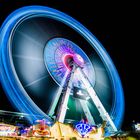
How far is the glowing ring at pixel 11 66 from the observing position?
A: 14070 mm

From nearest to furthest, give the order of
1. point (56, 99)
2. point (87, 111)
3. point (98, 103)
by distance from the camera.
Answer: point (56, 99) → point (87, 111) → point (98, 103)

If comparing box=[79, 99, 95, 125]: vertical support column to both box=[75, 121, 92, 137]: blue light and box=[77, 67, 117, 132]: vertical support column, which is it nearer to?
box=[77, 67, 117, 132]: vertical support column

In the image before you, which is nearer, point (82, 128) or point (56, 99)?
point (82, 128)

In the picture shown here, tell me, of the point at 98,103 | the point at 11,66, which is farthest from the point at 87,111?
the point at 11,66

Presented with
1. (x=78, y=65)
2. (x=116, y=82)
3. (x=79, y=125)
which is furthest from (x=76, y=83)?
(x=79, y=125)

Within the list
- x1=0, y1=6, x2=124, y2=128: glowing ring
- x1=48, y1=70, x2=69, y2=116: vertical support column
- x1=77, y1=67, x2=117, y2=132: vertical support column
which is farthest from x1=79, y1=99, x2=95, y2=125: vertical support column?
x1=0, y1=6, x2=124, y2=128: glowing ring

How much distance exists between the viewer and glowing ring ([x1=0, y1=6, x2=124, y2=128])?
14.1 metres

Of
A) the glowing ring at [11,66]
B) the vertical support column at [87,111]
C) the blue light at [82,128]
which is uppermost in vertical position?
the glowing ring at [11,66]

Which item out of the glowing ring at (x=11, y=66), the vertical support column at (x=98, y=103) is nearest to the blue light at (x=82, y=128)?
the glowing ring at (x=11, y=66)

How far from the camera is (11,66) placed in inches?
585

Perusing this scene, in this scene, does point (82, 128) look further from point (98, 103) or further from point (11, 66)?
point (11, 66)

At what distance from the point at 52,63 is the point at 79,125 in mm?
5281

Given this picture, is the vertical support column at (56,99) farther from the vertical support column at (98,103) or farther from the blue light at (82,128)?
the blue light at (82,128)

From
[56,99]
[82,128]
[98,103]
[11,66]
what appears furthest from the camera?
[98,103]
